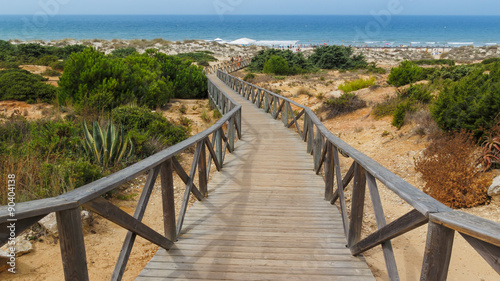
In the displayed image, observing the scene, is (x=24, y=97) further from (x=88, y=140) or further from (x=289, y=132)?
(x=289, y=132)

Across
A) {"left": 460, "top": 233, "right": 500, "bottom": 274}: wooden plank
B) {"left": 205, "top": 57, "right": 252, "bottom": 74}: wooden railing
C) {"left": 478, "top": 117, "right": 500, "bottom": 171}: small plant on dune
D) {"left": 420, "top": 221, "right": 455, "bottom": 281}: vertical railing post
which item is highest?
{"left": 460, "top": 233, "right": 500, "bottom": 274}: wooden plank

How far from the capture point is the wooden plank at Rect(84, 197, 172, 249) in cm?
211

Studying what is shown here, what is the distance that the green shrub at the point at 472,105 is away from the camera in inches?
253

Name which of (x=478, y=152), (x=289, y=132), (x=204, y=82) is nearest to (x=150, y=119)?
(x=289, y=132)

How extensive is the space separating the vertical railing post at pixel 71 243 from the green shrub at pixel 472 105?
6.64 m

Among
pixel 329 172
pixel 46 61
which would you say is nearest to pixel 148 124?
pixel 329 172

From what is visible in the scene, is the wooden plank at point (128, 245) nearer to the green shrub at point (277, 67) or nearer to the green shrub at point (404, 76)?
the green shrub at point (404, 76)

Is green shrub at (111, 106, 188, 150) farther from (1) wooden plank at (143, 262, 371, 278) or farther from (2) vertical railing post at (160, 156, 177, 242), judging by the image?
(1) wooden plank at (143, 262, 371, 278)

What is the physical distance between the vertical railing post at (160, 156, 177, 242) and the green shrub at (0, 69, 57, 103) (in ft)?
38.4

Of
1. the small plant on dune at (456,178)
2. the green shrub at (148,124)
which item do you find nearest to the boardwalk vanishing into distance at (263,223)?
the small plant on dune at (456,178)

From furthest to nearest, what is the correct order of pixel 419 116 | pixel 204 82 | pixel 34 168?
pixel 204 82, pixel 419 116, pixel 34 168

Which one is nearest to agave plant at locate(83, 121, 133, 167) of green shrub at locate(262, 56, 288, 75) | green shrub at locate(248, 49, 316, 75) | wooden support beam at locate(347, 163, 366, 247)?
wooden support beam at locate(347, 163, 366, 247)

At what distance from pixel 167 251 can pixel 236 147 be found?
15.6 ft

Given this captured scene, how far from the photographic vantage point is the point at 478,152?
6.17m
